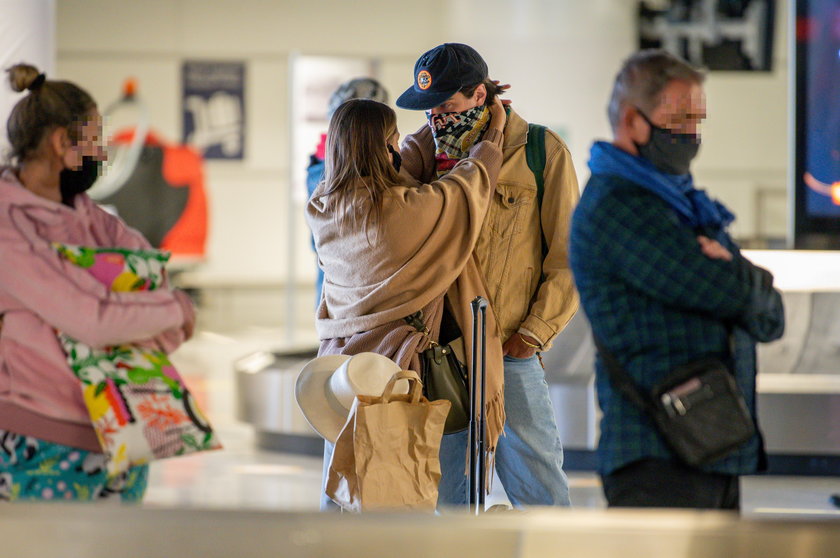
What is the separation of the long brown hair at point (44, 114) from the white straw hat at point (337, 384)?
785 mm

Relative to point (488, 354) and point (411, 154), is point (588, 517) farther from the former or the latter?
point (411, 154)

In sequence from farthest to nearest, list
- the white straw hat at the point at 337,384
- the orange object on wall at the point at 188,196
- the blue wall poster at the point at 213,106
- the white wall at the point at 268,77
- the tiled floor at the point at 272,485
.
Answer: the blue wall poster at the point at 213,106
the orange object on wall at the point at 188,196
the white wall at the point at 268,77
the tiled floor at the point at 272,485
the white straw hat at the point at 337,384

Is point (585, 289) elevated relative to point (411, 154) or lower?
→ lower

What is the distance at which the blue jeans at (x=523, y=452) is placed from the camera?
306 centimetres

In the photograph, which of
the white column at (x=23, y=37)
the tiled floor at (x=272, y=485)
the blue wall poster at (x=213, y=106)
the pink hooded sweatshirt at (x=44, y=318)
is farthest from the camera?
the blue wall poster at (x=213, y=106)

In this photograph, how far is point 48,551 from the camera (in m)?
1.46

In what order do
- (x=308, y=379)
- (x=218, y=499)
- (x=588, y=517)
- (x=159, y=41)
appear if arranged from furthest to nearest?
1. (x=159, y=41)
2. (x=218, y=499)
3. (x=308, y=379)
4. (x=588, y=517)

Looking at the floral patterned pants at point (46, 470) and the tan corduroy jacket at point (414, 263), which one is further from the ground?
the tan corduroy jacket at point (414, 263)

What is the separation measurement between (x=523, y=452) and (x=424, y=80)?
3.37 feet

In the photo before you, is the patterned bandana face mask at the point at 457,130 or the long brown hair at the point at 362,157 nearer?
the long brown hair at the point at 362,157

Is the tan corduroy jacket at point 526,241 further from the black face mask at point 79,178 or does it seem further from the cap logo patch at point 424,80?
the black face mask at point 79,178

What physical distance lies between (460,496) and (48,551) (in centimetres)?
174

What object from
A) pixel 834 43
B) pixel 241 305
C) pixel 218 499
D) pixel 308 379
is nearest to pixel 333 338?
pixel 308 379

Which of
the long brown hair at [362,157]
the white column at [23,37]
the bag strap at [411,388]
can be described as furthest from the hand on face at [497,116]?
the white column at [23,37]
